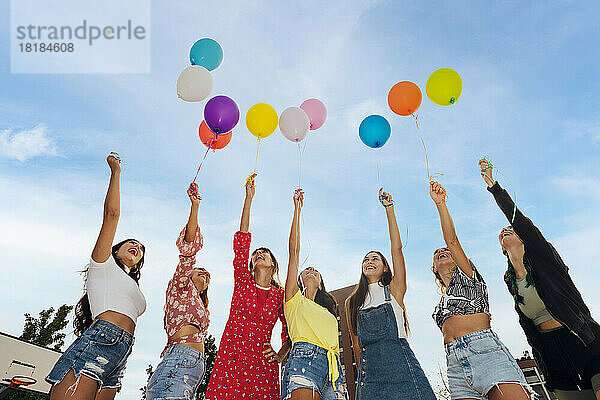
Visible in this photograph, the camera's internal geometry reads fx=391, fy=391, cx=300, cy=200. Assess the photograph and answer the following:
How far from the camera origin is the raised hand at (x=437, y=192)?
3.19 m

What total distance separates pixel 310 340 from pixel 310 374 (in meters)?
0.24

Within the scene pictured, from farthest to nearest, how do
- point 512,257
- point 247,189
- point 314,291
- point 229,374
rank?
point 247,189, point 314,291, point 512,257, point 229,374

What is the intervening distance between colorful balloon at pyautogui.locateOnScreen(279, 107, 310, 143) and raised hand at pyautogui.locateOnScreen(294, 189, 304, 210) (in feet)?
2.34

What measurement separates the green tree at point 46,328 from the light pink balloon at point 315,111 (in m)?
18.7

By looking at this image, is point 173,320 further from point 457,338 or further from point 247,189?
point 457,338

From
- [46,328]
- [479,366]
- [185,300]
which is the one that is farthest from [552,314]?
[46,328]

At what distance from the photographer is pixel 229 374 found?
289 centimetres

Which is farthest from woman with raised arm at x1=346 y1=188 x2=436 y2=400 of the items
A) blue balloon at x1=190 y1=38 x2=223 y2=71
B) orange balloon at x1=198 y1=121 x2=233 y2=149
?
blue balloon at x1=190 y1=38 x2=223 y2=71

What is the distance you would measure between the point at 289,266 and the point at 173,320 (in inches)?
39.2

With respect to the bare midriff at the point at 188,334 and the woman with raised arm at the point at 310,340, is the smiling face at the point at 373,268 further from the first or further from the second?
the bare midriff at the point at 188,334

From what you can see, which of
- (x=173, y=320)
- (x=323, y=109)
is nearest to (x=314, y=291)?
(x=173, y=320)

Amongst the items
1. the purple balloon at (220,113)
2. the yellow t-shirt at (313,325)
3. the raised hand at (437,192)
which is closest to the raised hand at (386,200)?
the raised hand at (437,192)

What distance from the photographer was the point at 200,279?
3.49 metres

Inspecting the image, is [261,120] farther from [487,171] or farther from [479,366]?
[479,366]
